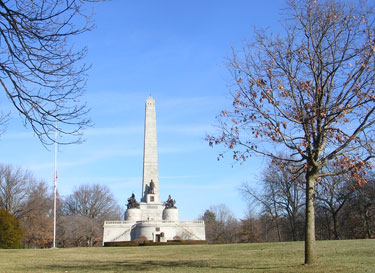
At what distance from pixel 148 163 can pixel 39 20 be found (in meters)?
53.5

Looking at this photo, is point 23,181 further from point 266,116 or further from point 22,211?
point 266,116

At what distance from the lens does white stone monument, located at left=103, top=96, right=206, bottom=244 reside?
2213 inches

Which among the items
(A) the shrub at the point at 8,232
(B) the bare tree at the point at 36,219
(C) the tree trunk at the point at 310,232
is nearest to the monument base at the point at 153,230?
(B) the bare tree at the point at 36,219

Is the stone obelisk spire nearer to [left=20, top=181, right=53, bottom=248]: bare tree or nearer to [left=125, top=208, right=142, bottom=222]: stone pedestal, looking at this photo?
[left=125, top=208, right=142, bottom=222]: stone pedestal

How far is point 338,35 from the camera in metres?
14.5

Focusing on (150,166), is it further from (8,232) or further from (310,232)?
(310,232)

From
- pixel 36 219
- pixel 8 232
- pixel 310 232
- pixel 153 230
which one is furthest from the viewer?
pixel 36 219

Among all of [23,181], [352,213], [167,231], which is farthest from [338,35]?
[23,181]

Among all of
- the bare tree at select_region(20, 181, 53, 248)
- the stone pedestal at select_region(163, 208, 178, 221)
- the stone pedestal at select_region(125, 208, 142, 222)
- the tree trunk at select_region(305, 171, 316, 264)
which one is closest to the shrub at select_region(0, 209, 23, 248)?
the bare tree at select_region(20, 181, 53, 248)

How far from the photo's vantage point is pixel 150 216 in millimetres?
61875

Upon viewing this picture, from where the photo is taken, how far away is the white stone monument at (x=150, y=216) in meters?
56.2

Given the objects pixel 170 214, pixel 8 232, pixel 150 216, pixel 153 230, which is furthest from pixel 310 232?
pixel 150 216

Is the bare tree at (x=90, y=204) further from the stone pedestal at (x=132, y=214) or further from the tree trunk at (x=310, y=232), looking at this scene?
the tree trunk at (x=310, y=232)

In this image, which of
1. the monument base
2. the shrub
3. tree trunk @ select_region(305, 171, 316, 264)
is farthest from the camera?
the monument base
